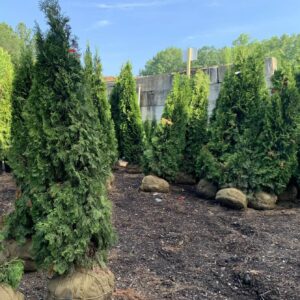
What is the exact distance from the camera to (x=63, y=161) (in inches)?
113

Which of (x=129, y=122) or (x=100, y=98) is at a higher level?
(x=100, y=98)

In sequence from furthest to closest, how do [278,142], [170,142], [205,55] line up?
[205,55]
[170,142]
[278,142]

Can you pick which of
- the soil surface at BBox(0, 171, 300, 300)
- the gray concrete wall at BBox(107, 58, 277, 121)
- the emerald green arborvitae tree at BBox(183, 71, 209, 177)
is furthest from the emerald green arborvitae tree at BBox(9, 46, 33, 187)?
the gray concrete wall at BBox(107, 58, 277, 121)

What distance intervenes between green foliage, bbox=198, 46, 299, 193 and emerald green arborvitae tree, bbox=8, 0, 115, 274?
3.76m

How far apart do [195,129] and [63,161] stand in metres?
4.83

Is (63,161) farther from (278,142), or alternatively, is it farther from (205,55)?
(205,55)

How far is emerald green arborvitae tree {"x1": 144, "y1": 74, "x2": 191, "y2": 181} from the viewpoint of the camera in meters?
7.08

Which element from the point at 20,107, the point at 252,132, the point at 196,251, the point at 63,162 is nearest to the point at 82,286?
the point at 63,162

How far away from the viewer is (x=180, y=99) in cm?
729

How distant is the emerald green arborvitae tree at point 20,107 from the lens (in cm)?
376

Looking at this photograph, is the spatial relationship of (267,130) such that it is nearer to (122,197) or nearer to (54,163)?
(122,197)

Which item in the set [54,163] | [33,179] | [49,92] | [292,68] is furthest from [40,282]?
[292,68]

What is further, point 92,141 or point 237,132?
point 237,132

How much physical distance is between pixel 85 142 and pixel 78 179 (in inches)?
11.8
